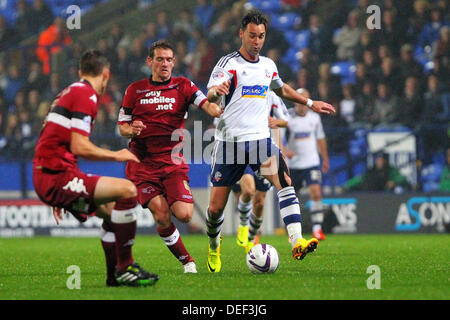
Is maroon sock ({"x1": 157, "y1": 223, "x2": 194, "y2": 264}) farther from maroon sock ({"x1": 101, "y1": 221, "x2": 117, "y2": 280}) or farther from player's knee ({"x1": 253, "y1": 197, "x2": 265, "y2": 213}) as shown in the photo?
player's knee ({"x1": 253, "y1": 197, "x2": 265, "y2": 213})

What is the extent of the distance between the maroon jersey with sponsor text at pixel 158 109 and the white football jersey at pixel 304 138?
561cm

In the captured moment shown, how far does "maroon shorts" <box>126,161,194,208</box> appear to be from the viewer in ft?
26.7

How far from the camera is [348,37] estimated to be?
58.5ft

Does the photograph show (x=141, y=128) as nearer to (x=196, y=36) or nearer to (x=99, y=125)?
(x=99, y=125)

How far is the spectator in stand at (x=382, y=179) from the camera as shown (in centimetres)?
1548

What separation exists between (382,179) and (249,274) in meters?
8.23

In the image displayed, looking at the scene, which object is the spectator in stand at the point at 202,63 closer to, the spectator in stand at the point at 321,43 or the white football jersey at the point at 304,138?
the spectator in stand at the point at 321,43

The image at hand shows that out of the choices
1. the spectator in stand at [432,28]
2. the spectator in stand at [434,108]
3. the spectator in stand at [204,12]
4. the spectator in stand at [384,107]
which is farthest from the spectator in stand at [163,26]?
the spectator in stand at [434,108]

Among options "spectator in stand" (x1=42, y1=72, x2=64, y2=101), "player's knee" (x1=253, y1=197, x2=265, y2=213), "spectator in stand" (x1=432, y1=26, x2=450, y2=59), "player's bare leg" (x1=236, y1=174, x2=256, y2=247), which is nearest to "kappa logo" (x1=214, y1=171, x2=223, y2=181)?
"player's bare leg" (x1=236, y1=174, x2=256, y2=247)

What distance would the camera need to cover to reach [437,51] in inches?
666

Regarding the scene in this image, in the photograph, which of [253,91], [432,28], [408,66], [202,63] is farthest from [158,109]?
[432,28]

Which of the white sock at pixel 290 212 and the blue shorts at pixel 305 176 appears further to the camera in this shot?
the blue shorts at pixel 305 176

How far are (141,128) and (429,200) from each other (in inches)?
342

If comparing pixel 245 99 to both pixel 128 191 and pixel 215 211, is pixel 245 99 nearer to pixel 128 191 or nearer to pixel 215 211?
pixel 215 211
